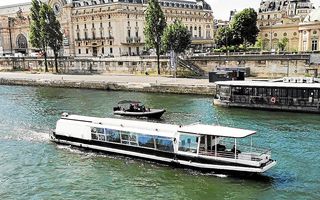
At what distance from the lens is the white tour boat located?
99.3ft

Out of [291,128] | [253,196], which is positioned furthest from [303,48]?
[253,196]

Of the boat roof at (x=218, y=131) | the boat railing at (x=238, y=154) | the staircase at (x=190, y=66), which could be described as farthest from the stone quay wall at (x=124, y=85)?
the boat railing at (x=238, y=154)

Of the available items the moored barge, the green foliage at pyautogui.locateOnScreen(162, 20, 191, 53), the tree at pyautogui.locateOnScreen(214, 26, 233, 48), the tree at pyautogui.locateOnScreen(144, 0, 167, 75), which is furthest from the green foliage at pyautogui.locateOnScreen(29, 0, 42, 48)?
the moored barge

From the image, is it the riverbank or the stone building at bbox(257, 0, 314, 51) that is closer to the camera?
the riverbank

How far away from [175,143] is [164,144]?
3.65ft

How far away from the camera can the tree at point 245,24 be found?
106m

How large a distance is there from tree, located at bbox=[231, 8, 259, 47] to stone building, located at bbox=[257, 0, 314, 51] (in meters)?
35.6

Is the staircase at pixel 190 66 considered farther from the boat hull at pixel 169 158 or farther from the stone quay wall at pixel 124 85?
the boat hull at pixel 169 158

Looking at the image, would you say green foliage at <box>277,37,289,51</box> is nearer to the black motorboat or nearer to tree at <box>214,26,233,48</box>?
tree at <box>214,26,233,48</box>

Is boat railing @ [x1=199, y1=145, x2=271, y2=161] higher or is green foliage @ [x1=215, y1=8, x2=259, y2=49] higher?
green foliage @ [x1=215, y1=8, x2=259, y2=49]

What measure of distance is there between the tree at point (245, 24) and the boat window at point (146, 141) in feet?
256

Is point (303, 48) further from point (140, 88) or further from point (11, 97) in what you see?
point (11, 97)

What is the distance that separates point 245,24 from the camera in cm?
10600

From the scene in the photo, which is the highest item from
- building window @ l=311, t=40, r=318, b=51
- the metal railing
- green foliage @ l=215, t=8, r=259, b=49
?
green foliage @ l=215, t=8, r=259, b=49
